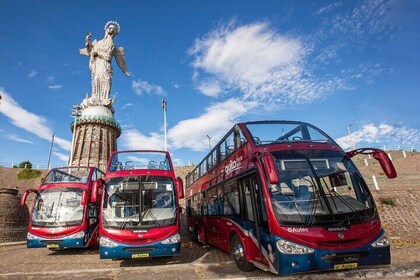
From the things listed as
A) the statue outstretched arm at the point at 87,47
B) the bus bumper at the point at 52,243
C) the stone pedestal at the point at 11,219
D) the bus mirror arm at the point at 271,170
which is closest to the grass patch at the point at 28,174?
the statue outstretched arm at the point at 87,47

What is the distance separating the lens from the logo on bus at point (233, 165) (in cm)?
807

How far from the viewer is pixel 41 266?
9.59 metres

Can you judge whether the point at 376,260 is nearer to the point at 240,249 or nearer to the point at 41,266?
the point at 240,249

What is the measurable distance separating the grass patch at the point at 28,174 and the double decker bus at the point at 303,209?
146ft

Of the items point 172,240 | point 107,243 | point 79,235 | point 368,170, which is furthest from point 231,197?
point 368,170

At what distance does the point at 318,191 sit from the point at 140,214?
18.5ft

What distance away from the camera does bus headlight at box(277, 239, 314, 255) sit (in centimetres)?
525

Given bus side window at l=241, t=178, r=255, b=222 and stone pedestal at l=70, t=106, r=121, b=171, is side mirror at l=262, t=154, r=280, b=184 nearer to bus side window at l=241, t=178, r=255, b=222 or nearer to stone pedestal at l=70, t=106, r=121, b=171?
bus side window at l=241, t=178, r=255, b=222

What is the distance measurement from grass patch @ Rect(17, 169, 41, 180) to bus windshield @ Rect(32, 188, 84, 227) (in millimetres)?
36324

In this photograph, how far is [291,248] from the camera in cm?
530

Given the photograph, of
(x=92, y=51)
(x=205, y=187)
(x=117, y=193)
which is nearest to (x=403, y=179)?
(x=205, y=187)

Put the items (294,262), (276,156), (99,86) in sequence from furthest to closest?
(99,86) → (276,156) → (294,262)

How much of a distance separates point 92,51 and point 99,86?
4.74 m

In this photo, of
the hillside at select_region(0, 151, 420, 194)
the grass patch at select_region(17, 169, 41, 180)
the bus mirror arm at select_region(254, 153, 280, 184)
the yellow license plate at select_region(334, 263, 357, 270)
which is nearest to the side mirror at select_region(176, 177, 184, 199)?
the bus mirror arm at select_region(254, 153, 280, 184)
